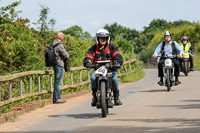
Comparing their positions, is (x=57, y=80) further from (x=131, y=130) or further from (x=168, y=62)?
(x=131, y=130)

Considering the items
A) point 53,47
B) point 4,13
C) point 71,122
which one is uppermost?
point 4,13

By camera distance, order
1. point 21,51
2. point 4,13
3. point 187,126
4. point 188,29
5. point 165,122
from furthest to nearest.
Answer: point 188,29 < point 4,13 < point 21,51 < point 165,122 < point 187,126

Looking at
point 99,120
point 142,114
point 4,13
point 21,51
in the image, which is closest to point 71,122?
point 99,120

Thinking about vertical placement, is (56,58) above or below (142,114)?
above

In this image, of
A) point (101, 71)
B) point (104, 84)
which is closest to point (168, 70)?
point (101, 71)

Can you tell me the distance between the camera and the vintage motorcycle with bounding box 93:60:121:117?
426 inches

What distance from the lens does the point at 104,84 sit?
10898mm

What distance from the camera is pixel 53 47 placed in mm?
15055

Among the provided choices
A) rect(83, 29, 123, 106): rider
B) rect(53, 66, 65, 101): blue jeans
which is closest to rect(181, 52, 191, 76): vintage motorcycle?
rect(53, 66, 65, 101): blue jeans

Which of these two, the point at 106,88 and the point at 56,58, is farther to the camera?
the point at 56,58

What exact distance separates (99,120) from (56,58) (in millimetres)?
4830

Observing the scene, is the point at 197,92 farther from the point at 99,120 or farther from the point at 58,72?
the point at 99,120

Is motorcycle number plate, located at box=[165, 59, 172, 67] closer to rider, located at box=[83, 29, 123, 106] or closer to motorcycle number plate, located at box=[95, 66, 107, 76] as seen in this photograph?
rider, located at box=[83, 29, 123, 106]

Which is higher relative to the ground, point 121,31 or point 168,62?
point 121,31
